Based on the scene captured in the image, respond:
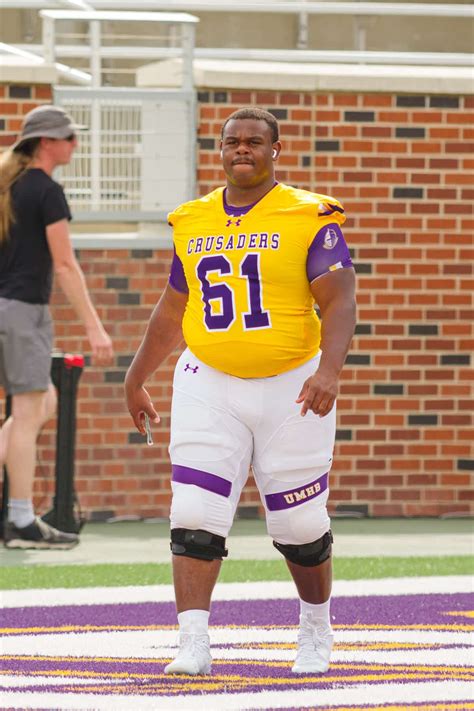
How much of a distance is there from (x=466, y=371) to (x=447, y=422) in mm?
352

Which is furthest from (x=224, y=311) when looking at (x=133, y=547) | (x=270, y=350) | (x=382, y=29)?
(x=382, y=29)

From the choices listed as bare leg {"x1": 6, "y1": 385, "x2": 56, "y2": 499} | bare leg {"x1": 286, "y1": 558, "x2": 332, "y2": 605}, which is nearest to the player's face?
bare leg {"x1": 286, "y1": 558, "x2": 332, "y2": 605}

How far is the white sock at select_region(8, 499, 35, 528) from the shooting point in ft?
31.5

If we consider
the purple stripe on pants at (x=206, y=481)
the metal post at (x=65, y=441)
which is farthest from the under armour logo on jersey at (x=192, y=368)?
the metal post at (x=65, y=441)

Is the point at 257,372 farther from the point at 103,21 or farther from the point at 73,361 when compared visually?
the point at 103,21

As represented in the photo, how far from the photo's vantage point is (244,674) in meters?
5.77

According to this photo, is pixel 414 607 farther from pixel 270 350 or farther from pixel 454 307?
pixel 454 307

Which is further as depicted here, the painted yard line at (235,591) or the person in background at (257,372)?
the painted yard line at (235,591)

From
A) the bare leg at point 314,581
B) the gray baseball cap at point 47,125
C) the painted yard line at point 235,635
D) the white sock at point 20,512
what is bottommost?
the white sock at point 20,512

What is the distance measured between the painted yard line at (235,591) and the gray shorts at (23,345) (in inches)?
58.2

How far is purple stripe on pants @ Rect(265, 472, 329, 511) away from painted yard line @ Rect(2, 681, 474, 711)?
652 mm

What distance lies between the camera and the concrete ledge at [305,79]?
37.6 feet

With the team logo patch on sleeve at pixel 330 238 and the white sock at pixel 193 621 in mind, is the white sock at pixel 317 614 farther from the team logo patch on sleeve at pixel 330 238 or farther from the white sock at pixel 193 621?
the team logo patch on sleeve at pixel 330 238

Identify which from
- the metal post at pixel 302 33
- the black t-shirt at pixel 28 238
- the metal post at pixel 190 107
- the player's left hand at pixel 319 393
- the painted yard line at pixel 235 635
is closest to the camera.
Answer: the player's left hand at pixel 319 393
